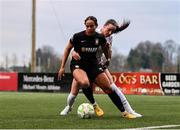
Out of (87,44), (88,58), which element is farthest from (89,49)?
(88,58)

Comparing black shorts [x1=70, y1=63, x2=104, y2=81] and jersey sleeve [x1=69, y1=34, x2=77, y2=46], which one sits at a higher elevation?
jersey sleeve [x1=69, y1=34, x2=77, y2=46]

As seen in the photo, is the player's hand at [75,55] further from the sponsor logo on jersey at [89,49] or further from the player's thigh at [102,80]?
the player's thigh at [102,80]

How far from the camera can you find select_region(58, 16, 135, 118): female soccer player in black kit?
38.7 feet

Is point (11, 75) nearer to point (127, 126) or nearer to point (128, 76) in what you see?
point (128, 76)

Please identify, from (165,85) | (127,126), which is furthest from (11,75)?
(127,126)

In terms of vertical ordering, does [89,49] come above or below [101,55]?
above

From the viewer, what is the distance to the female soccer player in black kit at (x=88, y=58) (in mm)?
11781

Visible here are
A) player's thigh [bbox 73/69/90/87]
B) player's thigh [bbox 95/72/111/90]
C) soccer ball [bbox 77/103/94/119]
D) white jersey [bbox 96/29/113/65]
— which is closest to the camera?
player's thigh [bbox 73/69/90/87]

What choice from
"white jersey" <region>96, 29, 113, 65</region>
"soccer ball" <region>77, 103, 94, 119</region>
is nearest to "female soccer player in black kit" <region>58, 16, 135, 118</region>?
"white jersey" <region>96, 29, 113, 65</region>

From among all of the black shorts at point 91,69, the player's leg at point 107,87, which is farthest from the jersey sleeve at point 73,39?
the player's leg at point 107,87

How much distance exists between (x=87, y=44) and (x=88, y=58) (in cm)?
32

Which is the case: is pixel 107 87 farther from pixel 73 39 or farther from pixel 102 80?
pixel 73 39

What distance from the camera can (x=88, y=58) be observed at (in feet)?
39.2

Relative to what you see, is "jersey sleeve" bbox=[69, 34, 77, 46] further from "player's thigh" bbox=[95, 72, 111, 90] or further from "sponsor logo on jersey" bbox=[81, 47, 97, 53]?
"player's thigh" bbox=[95, 72, 111, 90]
